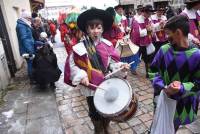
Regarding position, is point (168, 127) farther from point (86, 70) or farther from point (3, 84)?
point (3, 84)

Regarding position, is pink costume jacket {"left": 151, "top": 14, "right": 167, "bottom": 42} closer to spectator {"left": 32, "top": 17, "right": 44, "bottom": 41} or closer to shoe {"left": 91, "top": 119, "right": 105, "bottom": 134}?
spectator {"left": 32, "top": 17, "right": 44, "bottom": 41}

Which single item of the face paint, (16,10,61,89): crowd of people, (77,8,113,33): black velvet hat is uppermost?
(77,8,113,33): black velvet hat

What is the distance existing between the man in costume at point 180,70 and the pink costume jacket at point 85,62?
65cm

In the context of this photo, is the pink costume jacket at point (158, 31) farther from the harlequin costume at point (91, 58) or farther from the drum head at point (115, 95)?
the drum head at point (115, 95)

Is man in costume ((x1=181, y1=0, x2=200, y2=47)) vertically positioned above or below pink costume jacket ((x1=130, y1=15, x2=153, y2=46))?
above

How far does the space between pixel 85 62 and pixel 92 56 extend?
11 centimetres

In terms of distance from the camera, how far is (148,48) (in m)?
6.38

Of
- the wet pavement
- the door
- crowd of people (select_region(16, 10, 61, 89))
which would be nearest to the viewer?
the wet pavement

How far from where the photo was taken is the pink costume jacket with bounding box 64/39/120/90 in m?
2.98

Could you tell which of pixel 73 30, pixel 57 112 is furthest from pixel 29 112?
pixel 73 30

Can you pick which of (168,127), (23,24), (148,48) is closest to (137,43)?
(148,48)

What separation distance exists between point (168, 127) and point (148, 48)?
3999mm

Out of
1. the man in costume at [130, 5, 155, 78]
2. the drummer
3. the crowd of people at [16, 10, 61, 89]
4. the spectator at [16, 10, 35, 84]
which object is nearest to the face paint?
the drummer

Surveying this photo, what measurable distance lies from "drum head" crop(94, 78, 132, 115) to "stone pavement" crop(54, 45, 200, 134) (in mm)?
1241
